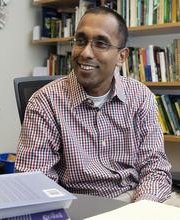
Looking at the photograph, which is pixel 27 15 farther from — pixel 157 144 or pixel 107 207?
pixel 107 207

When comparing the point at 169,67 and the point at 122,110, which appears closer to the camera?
the point at 122,110

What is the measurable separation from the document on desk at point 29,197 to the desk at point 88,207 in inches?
3.4

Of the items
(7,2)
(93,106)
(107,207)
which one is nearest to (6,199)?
(107,207)

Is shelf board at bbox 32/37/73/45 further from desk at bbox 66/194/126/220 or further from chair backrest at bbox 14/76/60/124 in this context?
desk at bbox 66/194/126/220

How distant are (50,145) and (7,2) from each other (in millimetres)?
1904

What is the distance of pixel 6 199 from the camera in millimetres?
632

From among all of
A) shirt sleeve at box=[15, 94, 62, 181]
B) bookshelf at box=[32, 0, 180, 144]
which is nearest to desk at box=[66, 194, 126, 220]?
shirt sleeve at box=[15, 94, 62, 181]

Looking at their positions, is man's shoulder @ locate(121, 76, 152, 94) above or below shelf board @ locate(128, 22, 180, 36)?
below

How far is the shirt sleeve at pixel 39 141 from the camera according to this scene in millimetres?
1196

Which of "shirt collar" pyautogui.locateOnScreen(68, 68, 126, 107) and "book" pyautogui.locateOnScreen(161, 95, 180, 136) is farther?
"book" pyautogui.locateOnScreen(161, 95, 180, 136)

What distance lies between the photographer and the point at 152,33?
2568 millimetres

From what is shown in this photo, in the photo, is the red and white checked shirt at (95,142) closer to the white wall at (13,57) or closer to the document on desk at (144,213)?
the document on desk at (144,213)

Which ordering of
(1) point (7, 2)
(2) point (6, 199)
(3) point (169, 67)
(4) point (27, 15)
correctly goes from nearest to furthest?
(2) point (6, 199), (3) point (169, 67), (1) point (7, 2), (4) point (27, 15)

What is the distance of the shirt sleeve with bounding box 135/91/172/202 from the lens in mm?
1272
